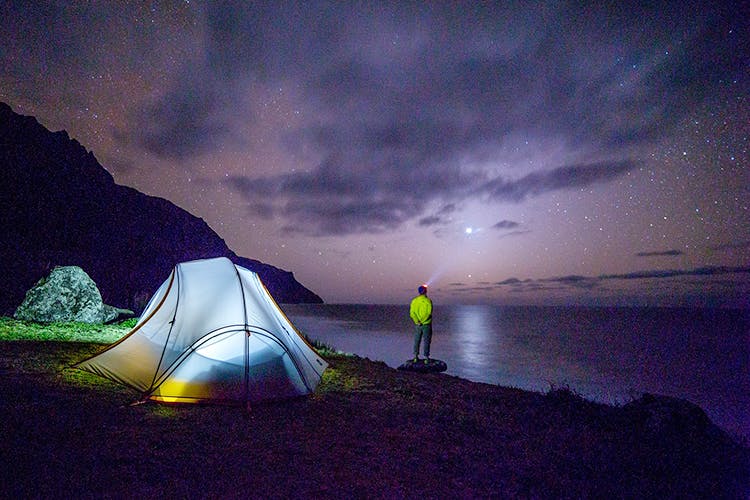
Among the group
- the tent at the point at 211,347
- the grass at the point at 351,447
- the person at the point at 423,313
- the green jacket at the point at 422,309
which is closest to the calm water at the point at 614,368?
the person at the point at 423,313

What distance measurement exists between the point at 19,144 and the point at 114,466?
9667 centimetres

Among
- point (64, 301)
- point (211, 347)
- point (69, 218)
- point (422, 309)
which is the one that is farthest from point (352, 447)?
point (69, 218)

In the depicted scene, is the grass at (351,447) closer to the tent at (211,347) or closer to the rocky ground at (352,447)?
the rocky ground at (352,447)

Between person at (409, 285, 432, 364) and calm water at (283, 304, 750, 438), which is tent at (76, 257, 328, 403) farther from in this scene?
calm water at (283, 304, 750, 438)

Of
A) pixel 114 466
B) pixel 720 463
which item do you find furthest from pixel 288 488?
pixel 720 463

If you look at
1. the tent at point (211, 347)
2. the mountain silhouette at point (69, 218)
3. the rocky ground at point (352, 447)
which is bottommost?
the rocky ground at point (352, 447)

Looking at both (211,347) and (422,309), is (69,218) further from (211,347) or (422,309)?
(211,347)

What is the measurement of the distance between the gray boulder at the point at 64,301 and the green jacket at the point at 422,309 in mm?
14498

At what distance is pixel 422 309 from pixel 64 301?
49.9ft

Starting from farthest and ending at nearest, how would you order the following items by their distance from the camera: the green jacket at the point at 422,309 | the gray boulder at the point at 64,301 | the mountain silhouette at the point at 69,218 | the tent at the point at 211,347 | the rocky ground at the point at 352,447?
the mountain silhouette at the point at 69,218 < the gray boulder at the point at 64,301 < the green jacket at the point at 422,309 < the tent at the point at 211,347 < the rocky ground at the point at 352,447

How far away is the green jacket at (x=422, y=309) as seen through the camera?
41.6 ft

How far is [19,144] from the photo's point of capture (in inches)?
2815

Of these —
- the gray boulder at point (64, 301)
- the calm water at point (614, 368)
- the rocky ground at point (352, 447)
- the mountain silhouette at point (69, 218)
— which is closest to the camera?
the rocky ground at point (352, 447)

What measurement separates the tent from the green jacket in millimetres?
5018
